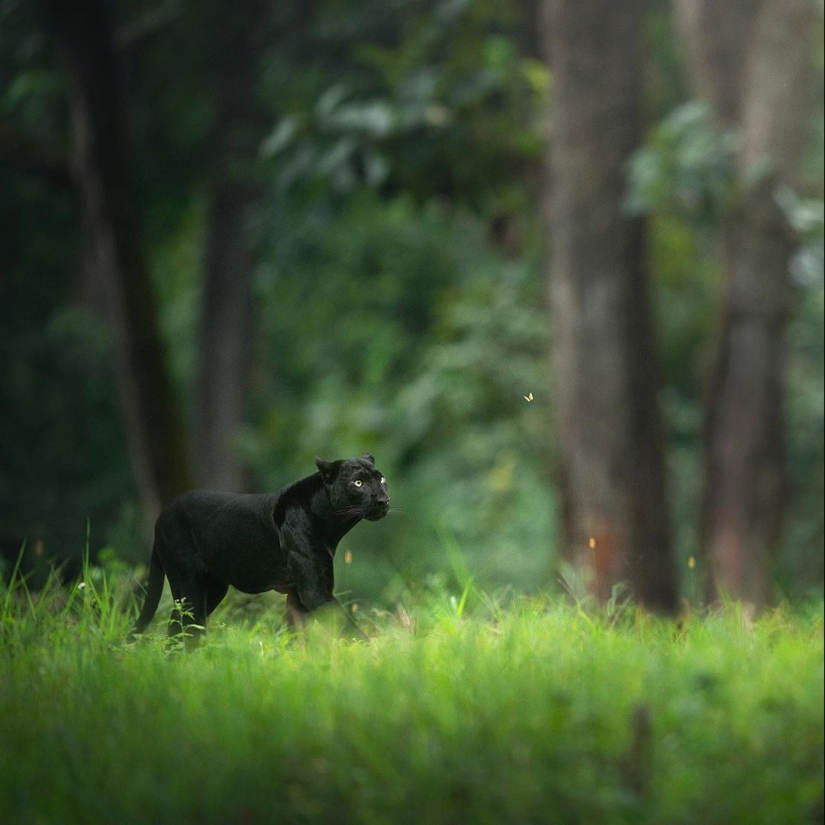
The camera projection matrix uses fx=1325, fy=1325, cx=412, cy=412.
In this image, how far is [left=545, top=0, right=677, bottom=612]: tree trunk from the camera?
39.0ft

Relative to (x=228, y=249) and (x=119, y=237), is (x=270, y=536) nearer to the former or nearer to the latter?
(x=119, y=237)

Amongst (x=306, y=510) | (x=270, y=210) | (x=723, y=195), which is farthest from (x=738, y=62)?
(x=306, y=510)

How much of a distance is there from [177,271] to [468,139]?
15.1m

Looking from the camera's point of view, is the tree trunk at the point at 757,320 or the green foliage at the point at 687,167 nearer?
the green foliage at the point at 687,167

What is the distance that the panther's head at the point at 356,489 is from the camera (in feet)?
12.7

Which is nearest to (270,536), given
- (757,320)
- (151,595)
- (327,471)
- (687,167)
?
(327,471)

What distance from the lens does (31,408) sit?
62.2 ft

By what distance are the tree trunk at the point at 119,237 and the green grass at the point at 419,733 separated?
363 inches

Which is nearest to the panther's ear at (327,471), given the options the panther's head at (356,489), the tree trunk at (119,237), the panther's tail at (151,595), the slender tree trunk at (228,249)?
the panther's head at (356,489)

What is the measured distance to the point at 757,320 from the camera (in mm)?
13273

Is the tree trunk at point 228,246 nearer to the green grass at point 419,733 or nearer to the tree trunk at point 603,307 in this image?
the tree trunk at point 603,307

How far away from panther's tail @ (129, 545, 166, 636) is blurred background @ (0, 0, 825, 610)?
124 cm

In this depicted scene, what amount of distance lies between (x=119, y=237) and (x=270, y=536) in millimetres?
10504

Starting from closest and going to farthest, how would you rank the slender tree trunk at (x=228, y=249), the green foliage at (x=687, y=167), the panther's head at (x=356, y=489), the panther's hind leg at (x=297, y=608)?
1. the panther's head at (x=356, y=489)
2. the panther's hind leg at (x=297, y=608)
3. the green foliage at (x=687, y=167)
4. the slender tree trunk at (x=228, y=249)
